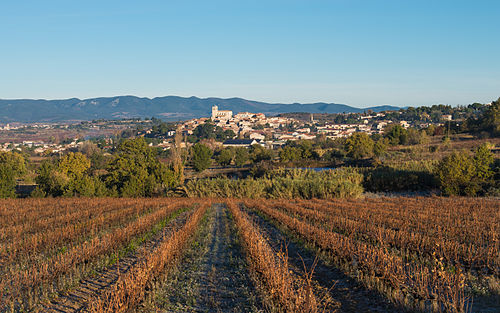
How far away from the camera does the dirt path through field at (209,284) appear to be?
24.4ft

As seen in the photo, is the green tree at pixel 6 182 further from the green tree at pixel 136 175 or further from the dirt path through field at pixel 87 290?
the dirt path through field at pixel 87 290

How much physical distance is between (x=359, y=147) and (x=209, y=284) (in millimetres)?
59745

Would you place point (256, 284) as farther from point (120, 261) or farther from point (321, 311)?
point (120, 261)

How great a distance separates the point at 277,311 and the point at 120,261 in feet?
19.7

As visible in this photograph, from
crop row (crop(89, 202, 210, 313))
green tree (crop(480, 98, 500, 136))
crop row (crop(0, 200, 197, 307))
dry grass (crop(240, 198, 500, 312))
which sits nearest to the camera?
crop row (crop(89, 202, 210, 313))

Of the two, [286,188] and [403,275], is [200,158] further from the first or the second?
[403,275]

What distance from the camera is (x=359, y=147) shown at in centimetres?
6500

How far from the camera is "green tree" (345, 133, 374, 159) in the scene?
64875mm

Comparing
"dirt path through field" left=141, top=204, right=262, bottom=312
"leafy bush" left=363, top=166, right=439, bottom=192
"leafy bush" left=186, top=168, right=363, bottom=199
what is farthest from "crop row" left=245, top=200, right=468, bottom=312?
"leafy bush" left=363, top=166, right=439, bottom=192

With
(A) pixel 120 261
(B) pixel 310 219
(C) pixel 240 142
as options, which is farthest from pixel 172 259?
(C) pixel 240 142

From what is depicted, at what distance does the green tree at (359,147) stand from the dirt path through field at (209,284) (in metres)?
55.1

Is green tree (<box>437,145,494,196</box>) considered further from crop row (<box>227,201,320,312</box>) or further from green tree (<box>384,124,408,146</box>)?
green tree (<box>384,124,408,146</box>)

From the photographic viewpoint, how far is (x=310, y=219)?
17.6 m

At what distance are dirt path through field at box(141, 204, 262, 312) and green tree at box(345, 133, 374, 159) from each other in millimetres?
55082
